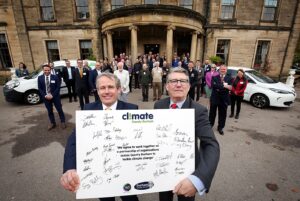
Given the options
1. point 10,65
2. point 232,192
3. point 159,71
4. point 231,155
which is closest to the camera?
point 232,192

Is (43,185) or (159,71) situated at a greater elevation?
(159,71)

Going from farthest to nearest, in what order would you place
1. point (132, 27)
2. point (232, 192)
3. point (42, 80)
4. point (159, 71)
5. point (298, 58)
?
point (298, 58) < point (132, 27) < point (159, 71) < point (42, 80) < point (232, 192)

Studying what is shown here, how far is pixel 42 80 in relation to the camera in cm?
476

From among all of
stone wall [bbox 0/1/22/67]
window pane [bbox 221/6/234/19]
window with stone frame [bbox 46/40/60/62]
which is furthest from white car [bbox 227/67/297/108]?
stone wall [bbox 0/1/22/67]

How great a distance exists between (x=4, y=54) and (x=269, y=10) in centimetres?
2458

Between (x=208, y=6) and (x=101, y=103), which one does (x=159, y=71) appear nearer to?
(x=101, y=103)

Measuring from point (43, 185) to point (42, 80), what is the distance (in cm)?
308

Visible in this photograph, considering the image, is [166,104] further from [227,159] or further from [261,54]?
[261,54]

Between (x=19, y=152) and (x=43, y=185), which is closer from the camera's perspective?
(x=43, y=185)

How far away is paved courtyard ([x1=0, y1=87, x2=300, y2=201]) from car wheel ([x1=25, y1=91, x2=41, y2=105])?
53.0 inches

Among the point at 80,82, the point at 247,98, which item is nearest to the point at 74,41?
the point at 80,82

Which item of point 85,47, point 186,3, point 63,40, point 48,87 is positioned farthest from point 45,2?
point 48,87

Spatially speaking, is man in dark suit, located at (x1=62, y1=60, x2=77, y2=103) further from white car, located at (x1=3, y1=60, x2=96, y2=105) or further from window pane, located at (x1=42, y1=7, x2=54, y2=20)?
window pane, located at (x1=42, y1=7, x2=54, y2=20)

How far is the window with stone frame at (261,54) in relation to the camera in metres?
15.1
